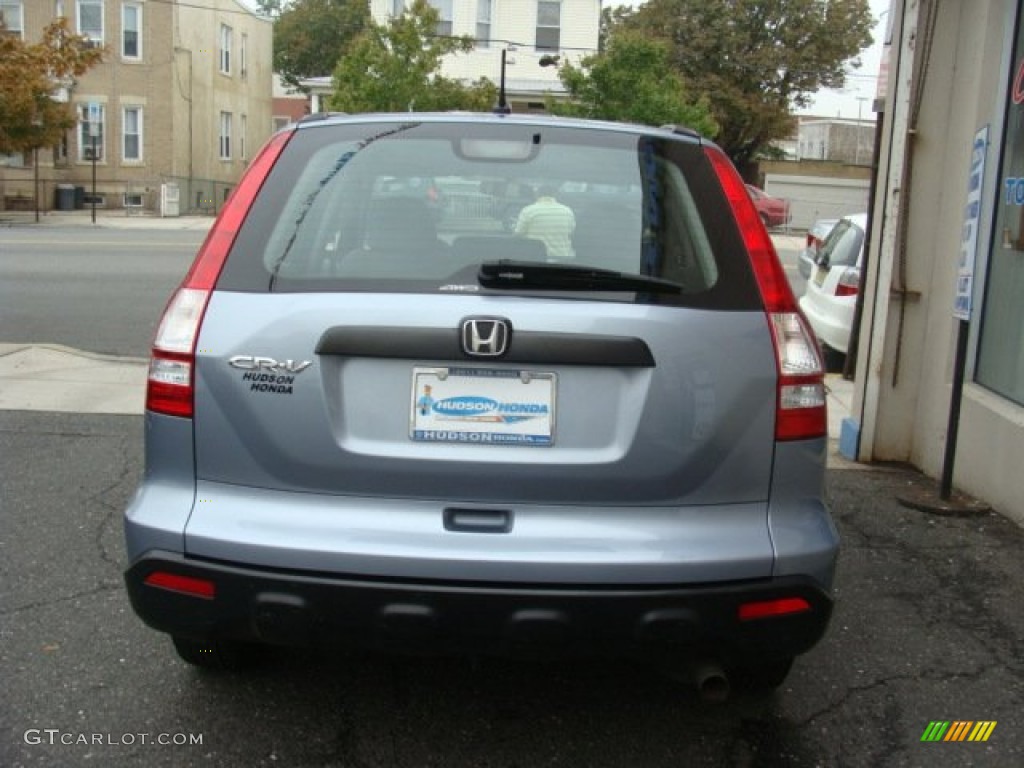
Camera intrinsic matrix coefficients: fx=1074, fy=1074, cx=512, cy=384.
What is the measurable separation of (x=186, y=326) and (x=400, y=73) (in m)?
26.4

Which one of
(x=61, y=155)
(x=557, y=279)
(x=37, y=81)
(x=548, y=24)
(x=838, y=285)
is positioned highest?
(x=548, y=24)

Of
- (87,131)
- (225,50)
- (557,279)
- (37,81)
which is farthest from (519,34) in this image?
(557,279)

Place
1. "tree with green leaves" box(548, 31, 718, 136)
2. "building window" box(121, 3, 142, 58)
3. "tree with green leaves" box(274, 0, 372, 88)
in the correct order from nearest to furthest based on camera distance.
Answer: "tree with green leaves" box(548, 31, 718, 136), "building window" box(121, 3, 142, 58), "tree with green leaves" box(274, 0, 372, 88)

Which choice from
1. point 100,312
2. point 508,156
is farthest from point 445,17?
point 508,156

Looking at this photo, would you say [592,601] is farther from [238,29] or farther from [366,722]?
[238,29]

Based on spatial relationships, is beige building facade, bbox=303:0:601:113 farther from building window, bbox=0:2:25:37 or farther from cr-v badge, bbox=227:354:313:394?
cr-v badge, bbox=227:354:313:394

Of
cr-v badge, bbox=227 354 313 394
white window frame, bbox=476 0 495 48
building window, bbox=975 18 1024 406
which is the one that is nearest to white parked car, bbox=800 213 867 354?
building window, bbox=975 18 1024 406

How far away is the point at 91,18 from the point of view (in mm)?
36312

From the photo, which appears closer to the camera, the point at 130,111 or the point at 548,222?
the point at 548,222

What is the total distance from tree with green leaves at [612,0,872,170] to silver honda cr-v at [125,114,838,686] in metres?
43.3

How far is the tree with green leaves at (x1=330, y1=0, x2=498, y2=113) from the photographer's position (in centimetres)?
2745

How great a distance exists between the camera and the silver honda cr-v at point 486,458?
260 cm

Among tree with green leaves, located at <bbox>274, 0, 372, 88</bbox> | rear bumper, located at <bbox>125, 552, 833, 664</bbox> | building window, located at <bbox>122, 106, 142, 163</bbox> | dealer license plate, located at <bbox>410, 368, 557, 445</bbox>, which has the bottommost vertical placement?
rear bumper, located at <bbox>125, 552, 833, 664</bbox>

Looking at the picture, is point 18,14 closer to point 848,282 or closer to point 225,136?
point 225,136
